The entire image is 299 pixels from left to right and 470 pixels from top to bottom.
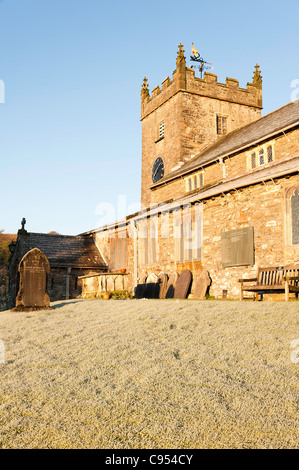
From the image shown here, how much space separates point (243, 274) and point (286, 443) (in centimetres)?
1124

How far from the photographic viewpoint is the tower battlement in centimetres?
2883

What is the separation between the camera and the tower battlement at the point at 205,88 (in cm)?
2883

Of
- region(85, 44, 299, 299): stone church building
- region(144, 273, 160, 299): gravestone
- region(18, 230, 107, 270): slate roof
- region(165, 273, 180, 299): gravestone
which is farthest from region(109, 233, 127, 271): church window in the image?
region(165, 273, 180, 299): gravestone

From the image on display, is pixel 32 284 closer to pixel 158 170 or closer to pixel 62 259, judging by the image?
pixel 62 259

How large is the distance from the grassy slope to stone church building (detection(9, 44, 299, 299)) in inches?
214

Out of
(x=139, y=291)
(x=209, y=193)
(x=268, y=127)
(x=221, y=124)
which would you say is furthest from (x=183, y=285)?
(x=221, y=124)

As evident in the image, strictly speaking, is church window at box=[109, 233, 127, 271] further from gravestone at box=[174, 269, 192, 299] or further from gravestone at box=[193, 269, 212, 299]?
gravestone at box=[193, 269, 212, 299]

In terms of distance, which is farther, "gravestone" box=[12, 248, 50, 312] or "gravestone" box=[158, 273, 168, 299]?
"gravestone" box=[158, 273, 168, 299]

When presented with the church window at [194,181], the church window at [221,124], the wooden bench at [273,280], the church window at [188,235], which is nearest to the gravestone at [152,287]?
the church window at [188,235]

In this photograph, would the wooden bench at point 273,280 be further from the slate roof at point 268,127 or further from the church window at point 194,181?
the church window at point 194,181

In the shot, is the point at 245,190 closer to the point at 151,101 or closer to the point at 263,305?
the point at 263,305

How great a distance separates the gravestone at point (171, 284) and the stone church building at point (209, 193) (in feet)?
1.74

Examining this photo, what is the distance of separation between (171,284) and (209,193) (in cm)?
452
